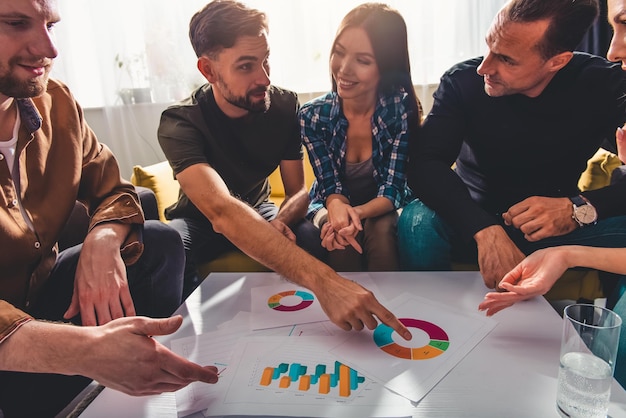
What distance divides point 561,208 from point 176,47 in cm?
229

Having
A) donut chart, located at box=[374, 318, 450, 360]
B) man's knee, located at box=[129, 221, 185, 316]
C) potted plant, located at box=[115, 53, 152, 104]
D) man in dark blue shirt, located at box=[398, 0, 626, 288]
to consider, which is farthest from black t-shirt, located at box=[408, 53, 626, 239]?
potted plant, located at box=[115, 53, 152, 104]

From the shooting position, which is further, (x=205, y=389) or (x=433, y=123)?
(x=433, y=123)

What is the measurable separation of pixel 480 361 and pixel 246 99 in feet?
3.79

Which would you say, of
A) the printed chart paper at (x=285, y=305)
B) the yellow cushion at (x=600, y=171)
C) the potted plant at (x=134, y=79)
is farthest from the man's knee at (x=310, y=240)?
the potted plant at (x=134, y=79)

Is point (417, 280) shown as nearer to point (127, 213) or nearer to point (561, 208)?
point (561, 208)

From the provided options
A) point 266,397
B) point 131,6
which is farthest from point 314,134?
point 131,6

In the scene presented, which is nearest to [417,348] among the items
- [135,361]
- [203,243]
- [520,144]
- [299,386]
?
[299,386]

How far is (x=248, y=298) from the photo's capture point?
1.09 meters

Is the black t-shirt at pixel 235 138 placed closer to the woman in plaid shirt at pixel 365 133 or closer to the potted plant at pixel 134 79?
the woman in plaid shirt at pixel 365 133

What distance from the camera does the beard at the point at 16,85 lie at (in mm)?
943

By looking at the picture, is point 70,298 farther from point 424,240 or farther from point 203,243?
point 424,240

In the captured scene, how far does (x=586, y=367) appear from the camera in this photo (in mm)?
676

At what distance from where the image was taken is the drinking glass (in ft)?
2.11

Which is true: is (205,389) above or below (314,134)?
below
